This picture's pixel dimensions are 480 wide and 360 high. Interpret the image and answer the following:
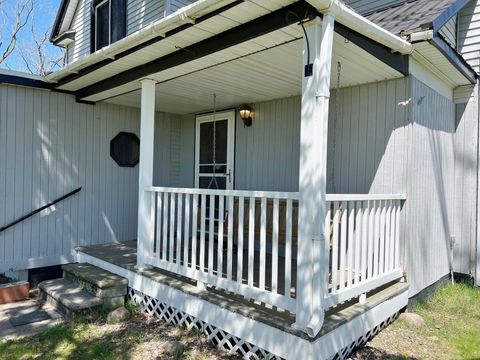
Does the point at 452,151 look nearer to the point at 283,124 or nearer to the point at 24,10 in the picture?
the point at 283,124

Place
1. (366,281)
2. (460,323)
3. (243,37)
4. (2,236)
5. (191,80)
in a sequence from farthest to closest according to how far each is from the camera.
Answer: (2,236) → (191,80) → (460,323) → (366,281) → (243,37)

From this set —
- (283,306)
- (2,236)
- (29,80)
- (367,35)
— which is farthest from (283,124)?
(2,236)

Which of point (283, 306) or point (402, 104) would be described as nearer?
point (283, 306)

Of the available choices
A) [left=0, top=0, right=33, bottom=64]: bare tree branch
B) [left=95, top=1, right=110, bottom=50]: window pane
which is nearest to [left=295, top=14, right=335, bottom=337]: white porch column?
[left=95, top=1, right=110, bottom=50]: window pane

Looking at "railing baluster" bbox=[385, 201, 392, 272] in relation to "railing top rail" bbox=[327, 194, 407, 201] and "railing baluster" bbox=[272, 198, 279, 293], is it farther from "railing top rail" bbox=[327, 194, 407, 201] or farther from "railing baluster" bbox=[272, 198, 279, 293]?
"railing baluster" bbox=[272, 198, 279, 293]

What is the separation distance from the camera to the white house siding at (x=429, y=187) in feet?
12.8

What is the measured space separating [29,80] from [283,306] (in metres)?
4.42

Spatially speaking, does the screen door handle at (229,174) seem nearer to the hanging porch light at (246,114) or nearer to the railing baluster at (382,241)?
the hanging porch light at (246,114)

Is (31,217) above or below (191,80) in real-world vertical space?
below

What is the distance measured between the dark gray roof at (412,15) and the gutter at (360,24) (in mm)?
250

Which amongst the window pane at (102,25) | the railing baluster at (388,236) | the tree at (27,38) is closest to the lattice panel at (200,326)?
the railing baluster at (388,236)

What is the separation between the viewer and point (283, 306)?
2.70 metres

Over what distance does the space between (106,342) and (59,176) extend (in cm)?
284

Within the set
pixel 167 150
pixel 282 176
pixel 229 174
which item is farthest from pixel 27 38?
pixel 282 176
